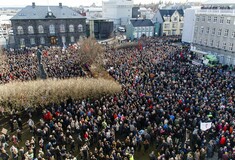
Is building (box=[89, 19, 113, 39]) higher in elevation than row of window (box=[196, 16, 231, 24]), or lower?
lower

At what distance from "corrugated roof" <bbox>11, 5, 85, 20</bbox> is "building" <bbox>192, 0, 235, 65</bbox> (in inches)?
1227

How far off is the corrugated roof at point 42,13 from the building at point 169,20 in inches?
1125

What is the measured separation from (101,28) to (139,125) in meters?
55.5

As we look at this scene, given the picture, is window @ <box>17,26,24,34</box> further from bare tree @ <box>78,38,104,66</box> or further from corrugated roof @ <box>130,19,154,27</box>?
corrugated roof @ <box>130,19,154,27</box>

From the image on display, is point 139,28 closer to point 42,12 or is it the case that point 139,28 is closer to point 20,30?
point 42,12

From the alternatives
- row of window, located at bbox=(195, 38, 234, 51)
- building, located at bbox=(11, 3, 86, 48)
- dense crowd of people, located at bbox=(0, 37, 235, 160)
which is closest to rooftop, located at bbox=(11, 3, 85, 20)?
Answer: building, located at bbox=(11, 3, 86, 48)

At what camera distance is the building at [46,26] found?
5553 cm

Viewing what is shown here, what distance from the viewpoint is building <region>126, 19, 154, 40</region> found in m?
71.1

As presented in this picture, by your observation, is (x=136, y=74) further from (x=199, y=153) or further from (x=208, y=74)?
(x=199, y=153)

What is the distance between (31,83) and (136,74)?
13521 millimetres

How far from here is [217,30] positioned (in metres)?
42.2

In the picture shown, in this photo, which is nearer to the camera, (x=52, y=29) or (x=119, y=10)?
(x=52, y=29)

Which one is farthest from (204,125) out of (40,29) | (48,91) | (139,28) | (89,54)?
(139,28)

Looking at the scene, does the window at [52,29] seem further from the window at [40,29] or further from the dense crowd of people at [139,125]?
the dense crowd of people at [139,125]
